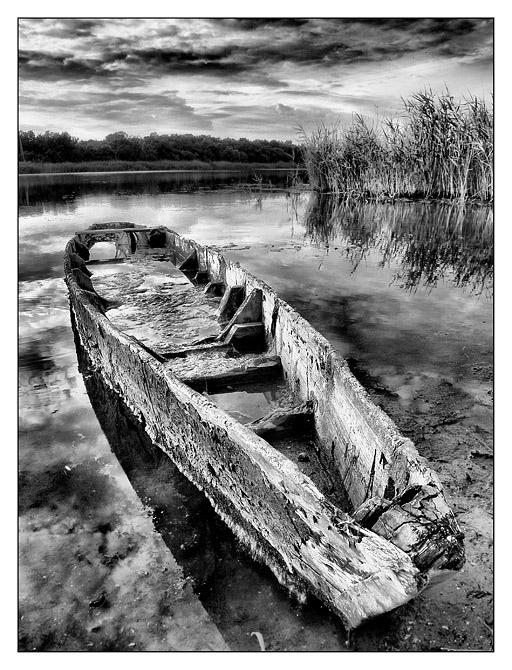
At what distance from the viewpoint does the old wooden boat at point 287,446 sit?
1.71 metres

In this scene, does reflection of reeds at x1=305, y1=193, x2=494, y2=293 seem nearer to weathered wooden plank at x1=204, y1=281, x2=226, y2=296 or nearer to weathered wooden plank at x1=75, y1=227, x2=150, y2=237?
weathered wooden plank at x1=204, y1=281, x2=226, y2=296

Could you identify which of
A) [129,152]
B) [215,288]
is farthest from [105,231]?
[129,152]

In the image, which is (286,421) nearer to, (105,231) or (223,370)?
(223,370)

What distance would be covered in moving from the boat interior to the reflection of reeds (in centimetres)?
217

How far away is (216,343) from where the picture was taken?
4184 mm

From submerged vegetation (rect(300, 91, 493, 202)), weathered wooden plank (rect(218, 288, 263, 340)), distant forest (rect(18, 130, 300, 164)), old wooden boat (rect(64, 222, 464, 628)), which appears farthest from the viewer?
submerged vegetation (rect(300, 91, 493, 202))

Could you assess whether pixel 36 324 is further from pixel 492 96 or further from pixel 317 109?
pixel 492 96

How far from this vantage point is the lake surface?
2070 mm

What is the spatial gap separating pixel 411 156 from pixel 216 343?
835 centimetres

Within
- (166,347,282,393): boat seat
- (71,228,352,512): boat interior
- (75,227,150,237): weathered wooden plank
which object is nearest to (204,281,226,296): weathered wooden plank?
(71,228,352,512): boat interior

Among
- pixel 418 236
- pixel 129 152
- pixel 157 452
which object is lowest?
pixel 157 452
